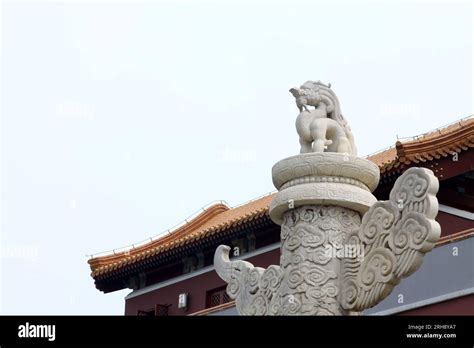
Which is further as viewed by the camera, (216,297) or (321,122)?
(216,297)

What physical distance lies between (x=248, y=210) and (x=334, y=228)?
14.1 meters

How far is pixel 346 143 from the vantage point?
6988mm

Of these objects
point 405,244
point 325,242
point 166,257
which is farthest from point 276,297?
point 166,257

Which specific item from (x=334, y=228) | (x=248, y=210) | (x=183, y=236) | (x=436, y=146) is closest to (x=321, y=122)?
(x=334, y=228)

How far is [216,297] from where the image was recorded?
1914 cm

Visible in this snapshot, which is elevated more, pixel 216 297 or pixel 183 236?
pixel 183 236

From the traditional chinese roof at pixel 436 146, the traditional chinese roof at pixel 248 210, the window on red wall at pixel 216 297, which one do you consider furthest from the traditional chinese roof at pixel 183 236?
the traditional chinese roof at pixel 436 146

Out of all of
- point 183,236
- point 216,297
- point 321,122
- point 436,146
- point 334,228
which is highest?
point 183,236

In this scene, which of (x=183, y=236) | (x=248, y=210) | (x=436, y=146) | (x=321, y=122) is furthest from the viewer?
(x=183, y=236)

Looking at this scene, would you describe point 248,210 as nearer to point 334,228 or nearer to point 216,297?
point 216,297

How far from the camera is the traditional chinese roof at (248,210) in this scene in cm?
1400
